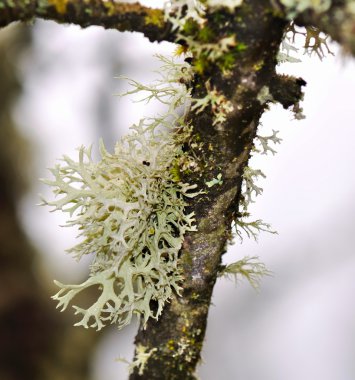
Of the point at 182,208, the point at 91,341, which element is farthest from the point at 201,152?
the point at 91,341

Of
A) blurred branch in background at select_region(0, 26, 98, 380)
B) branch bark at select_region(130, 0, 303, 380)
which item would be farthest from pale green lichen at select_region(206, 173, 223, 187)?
blurred branch in background at select_region(0, 26, 98, 380)

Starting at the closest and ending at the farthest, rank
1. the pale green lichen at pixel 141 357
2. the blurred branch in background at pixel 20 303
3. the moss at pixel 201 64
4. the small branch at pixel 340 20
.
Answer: the small branch at pixel 340 20, the moss at pixel 201 64, the pale green lichen at pixel 141 357, the blurred branch in background at pixel 20 303

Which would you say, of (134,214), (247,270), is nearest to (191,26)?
(134,214)

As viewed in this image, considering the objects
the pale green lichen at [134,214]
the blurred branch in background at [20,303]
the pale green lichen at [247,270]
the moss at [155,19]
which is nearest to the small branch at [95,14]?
the moss at [155,19]

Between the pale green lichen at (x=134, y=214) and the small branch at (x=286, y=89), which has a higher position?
the small branch at (x=286, y=89)

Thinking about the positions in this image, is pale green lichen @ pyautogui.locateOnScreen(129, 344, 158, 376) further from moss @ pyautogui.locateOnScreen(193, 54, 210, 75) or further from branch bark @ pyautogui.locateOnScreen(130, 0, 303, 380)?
moss @ pyautogui.locateOnScreen(193, 54, 210, 75)

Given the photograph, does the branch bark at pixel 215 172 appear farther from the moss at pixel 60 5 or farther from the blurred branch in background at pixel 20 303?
the blurred branch in background at pixel 20 303
